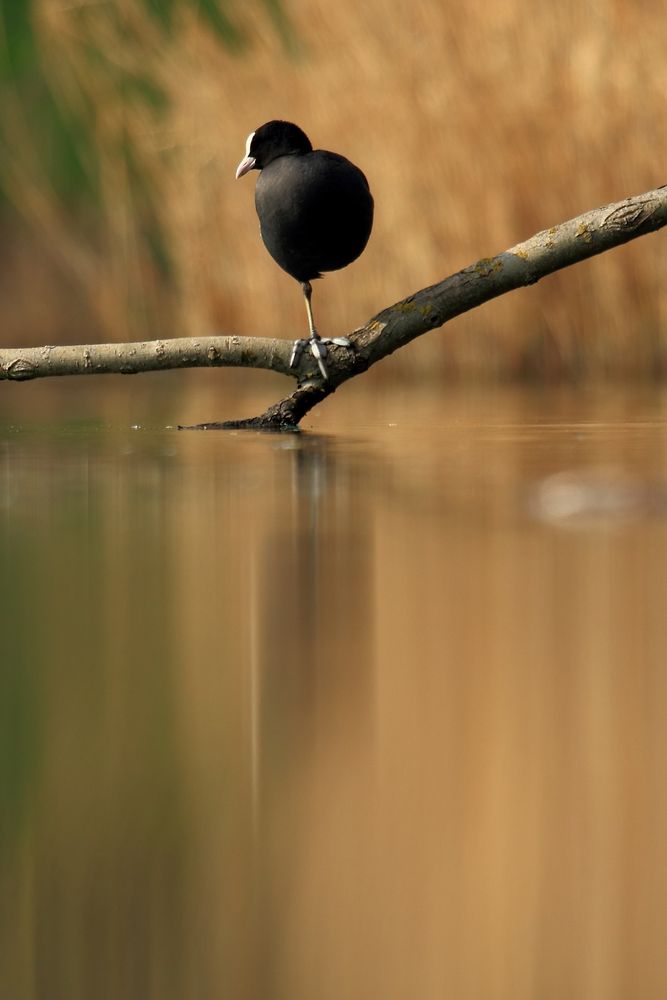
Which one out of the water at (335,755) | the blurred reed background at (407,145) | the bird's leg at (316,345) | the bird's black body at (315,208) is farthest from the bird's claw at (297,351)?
the blurred reed background at (407,145)

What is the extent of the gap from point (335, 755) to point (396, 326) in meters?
A: 2.01

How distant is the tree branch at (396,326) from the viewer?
2895 mm

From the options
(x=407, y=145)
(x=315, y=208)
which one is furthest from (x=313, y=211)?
(x=407, y=145)

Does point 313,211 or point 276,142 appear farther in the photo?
point 276,142

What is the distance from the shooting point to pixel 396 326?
9.73 ft

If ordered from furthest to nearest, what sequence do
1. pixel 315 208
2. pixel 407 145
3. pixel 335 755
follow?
pixel 407 145
pixel 315 208
pixel 335 755

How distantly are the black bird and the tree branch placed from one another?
0.17 ft

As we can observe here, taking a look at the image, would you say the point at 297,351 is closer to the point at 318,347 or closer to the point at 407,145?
the point at 318,347

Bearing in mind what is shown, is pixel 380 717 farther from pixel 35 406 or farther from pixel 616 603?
pixel 35 406

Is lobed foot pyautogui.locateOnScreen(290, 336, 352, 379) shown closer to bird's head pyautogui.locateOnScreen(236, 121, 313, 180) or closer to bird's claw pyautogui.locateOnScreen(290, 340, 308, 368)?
bird's claw pyautogui.locateOnScreen(290, 340, 308, 368)

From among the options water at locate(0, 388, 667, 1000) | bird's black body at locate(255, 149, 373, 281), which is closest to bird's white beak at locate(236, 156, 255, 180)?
bird's black body at locate(255, 149, 373, 281)

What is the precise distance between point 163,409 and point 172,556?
2619 mm

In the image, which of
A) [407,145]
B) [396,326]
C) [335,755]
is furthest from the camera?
[407,145]

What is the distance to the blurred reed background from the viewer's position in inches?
199
